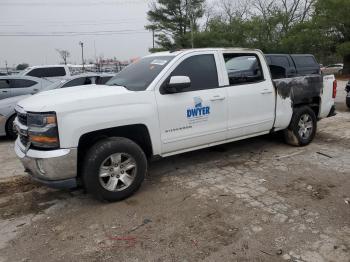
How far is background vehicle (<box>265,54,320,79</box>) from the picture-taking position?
6.25m

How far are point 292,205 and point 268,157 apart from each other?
191 centimetres

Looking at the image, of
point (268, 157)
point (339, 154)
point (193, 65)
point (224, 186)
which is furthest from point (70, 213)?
point (339, 154)

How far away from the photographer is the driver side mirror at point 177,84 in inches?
171

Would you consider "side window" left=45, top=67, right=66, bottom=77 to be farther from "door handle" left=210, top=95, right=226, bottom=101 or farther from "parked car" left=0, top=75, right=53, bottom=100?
"door handle" left=210, top=95, right=226, bottom=101

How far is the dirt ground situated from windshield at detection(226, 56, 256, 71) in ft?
4.99

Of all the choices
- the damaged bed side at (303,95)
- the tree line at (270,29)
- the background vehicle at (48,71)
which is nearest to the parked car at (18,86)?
the background vehicle at (48,71)

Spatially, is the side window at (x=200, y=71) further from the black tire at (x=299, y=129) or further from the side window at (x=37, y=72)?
the side window at (x=37, y=72)

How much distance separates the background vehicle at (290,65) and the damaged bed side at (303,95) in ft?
0.61

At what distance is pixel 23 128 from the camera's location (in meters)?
4.07

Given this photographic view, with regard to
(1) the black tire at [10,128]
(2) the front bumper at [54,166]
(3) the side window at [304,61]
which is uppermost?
(3) the side window at [304,61]

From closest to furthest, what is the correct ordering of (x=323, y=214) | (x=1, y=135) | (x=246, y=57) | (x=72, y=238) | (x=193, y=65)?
(x=72, y=238) → (x=323, y=214) → (x=193, y=65) → (x=246, y=57) → (x=1, y=135)

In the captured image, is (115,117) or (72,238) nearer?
(72,238)

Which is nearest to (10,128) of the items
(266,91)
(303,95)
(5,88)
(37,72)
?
(5,88)

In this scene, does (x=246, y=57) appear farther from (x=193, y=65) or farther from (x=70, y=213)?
(x=70, y=213)
